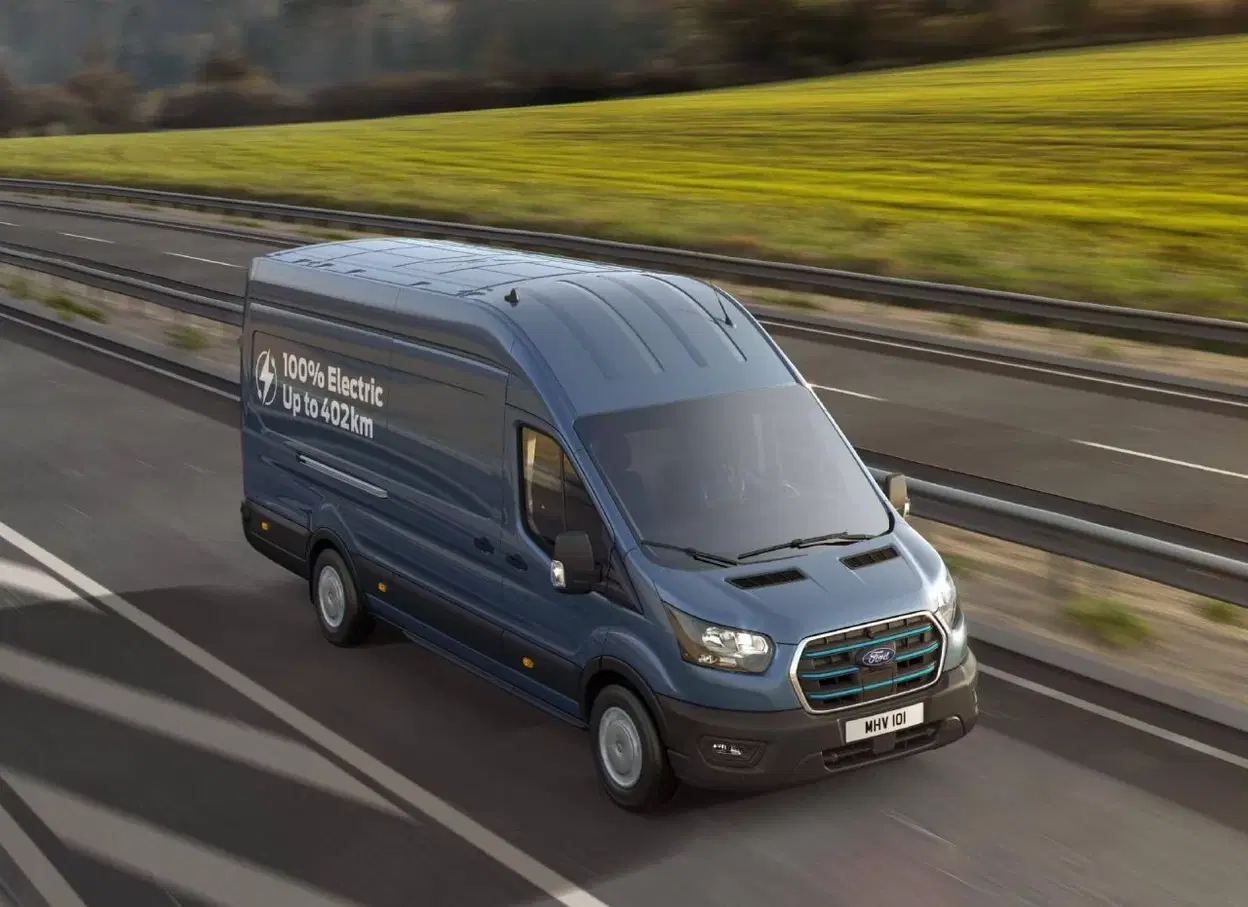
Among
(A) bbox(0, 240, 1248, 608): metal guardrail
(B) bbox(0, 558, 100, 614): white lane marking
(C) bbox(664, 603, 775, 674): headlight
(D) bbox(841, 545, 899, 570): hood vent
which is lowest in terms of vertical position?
(B) bbox(0, 558, 100, 614): white lane marking

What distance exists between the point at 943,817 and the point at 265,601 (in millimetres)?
5125

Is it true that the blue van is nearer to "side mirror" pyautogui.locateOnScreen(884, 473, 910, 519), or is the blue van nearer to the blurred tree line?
"side mirror" pyautogui.locateOnScreen(884, 473, 910, 519)

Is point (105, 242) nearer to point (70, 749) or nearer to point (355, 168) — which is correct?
point (355, 168)

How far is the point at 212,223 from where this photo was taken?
37500 mm

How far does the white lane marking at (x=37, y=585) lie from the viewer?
10.6m

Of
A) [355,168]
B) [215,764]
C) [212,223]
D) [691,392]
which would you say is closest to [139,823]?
[215,764]

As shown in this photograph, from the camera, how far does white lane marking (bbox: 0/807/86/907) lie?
6742 mm

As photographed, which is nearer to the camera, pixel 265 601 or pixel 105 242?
pixel 265 601

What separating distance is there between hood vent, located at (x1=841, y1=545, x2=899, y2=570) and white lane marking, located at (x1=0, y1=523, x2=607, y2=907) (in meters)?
1.93

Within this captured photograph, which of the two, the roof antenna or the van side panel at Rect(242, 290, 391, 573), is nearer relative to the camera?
the roof antenna

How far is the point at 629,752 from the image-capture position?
24.2ft

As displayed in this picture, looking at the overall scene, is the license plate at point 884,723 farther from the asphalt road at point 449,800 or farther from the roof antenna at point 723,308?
the roof antenna at point 723,308

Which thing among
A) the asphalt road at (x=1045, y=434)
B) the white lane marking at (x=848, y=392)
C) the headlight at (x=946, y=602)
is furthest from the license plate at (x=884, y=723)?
the white lane marking at (x=848, y=392)

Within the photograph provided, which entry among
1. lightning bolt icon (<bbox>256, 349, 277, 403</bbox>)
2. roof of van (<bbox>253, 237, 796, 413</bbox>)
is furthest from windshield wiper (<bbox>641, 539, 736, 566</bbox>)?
lightning bolt icon (<bbox>256, 349, 277, 403</bbox>)
